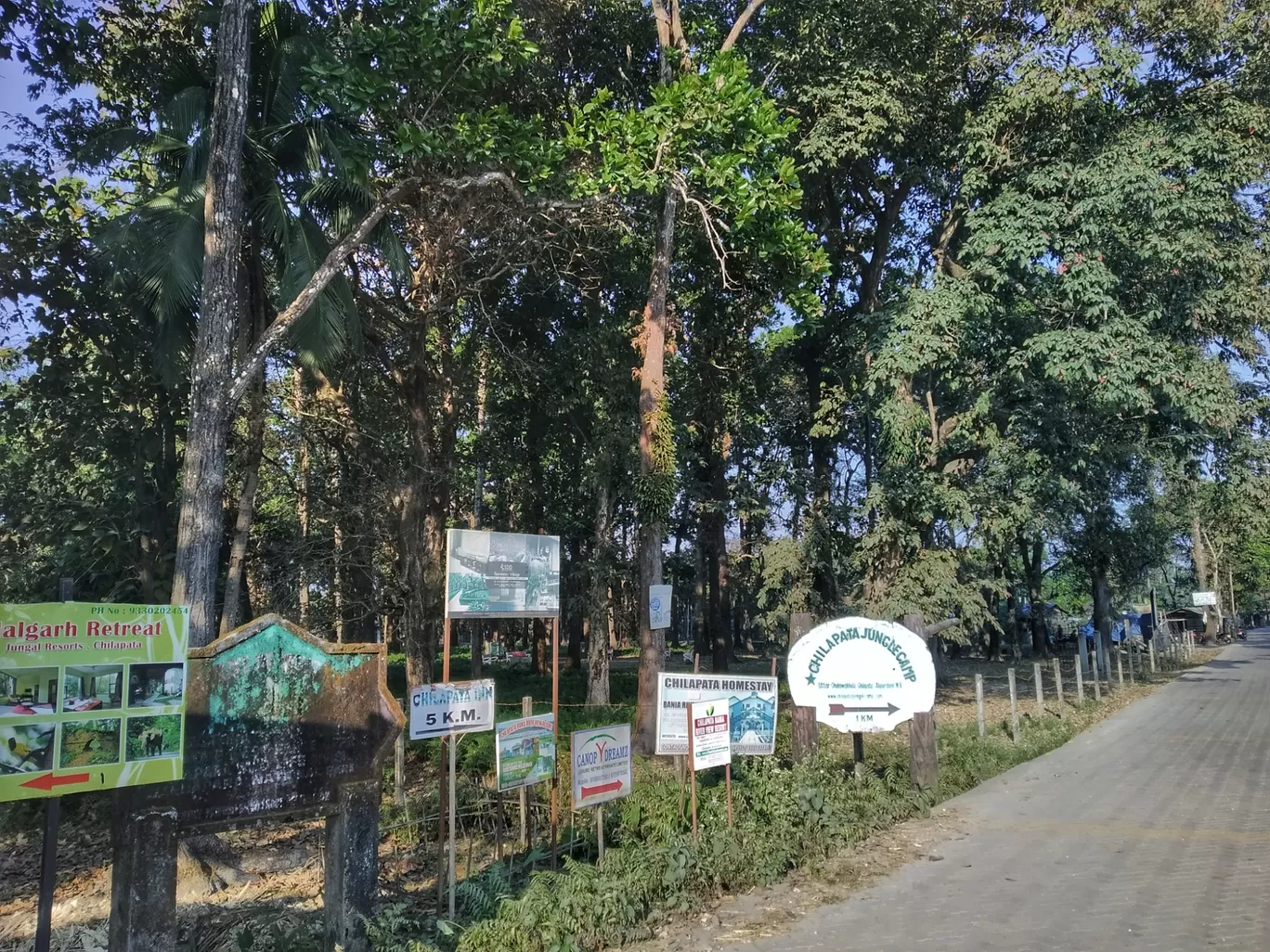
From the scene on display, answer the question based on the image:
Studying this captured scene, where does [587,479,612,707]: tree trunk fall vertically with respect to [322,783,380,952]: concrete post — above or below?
above

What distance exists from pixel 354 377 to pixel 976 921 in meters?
14.7

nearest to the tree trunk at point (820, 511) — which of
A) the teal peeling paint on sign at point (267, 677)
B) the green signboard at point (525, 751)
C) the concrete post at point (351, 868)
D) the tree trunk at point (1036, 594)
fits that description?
the green signboard at point (525, 751)

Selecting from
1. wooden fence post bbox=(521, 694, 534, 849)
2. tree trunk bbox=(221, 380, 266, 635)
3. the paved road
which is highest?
tree trunk bbox=(221, 380, 266, 635)

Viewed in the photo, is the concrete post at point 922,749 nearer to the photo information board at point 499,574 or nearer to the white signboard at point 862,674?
the white signboard at point 862,674

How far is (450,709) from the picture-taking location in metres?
6.92

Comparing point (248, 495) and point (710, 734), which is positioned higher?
point (248, 495)

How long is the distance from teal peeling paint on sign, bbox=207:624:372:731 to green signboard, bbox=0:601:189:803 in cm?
64

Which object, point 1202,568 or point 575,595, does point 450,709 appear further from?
point 1202,568

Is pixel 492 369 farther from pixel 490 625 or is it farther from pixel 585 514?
pixel 490 625

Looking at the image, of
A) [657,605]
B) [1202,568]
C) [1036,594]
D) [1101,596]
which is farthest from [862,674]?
[1202,568]

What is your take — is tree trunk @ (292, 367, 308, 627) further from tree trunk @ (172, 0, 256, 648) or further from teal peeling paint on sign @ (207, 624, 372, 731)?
teal peeling paint on sign @ (207, 624, 372, 731)

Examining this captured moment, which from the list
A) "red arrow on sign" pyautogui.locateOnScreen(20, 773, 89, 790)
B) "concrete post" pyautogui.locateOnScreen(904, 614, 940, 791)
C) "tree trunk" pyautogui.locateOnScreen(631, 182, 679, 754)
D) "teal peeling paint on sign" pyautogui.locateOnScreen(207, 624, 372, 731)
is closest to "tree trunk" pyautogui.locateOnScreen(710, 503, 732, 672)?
"tree trunk" pyautogui.locateOnScreen(631, 182, 679, 754)

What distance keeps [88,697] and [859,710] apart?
23.5 feet

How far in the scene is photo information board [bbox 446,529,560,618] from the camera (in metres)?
7.44
